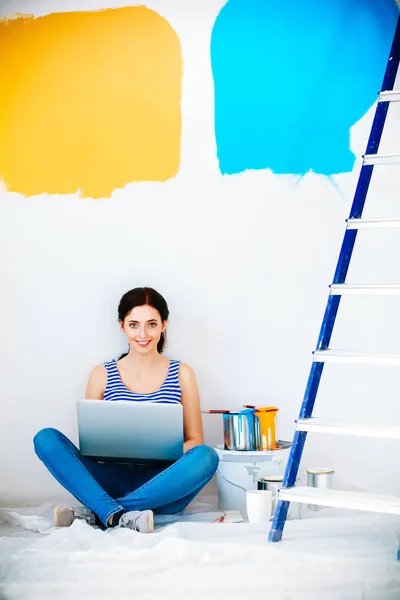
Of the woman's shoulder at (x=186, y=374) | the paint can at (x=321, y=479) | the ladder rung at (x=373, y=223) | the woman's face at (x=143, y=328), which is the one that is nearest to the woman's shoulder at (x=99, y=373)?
the woman's face at (x=143, y=328)

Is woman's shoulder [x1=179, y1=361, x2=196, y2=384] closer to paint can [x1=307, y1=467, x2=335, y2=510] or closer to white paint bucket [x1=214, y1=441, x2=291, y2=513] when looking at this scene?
white paint bucket [x1=214, y1=441, x2=291, y2=513]

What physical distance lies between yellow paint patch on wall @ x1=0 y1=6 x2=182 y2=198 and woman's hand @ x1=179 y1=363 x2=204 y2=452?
3.18 feet

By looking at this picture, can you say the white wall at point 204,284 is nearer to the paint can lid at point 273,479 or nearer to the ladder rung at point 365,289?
the paint can lid at point 273,479

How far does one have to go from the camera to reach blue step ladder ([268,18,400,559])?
2.48 m

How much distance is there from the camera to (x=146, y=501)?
3.04 meters

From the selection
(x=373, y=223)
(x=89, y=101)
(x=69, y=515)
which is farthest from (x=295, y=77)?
(x=69, y=515)

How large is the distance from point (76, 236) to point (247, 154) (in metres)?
0.91

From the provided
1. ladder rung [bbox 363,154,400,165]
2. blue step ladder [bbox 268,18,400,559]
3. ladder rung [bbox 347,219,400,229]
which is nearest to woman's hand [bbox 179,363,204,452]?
blue step ladder [bbox 268,18,400,559]

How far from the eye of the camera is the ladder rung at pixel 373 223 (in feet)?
8.95

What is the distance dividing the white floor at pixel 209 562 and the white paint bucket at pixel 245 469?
1.30 ft

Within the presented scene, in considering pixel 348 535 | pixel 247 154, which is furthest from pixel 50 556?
pixel 247 154

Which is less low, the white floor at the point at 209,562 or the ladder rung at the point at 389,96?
the ladder rung at the point at 389,96

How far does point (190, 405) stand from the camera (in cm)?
353

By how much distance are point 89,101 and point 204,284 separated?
3.46 ft
